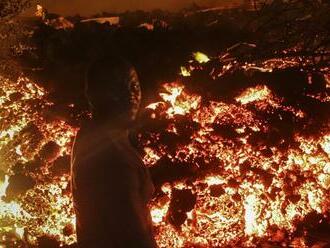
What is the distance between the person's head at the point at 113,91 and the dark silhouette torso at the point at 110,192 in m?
0.08

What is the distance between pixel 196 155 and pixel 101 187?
352cm

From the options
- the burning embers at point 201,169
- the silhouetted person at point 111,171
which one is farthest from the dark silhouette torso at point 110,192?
the burning embers at point 201,169

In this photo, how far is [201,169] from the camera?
541cm

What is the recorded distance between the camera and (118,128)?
7.16 ft

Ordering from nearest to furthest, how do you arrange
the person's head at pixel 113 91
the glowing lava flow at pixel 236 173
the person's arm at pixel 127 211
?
the person's arm at pixel 127 211 → the person's head at pixel 113 91 → the glowing lava flow at pixel 236 173

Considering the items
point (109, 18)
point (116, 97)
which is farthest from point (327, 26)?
point (116, 97)

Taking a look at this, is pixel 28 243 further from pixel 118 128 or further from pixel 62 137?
pixel 118 128

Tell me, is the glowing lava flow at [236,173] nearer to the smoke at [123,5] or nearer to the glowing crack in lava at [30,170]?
the glowing crack in lava at [30,170]

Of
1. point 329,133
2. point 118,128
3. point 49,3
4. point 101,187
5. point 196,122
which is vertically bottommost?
point 101,187

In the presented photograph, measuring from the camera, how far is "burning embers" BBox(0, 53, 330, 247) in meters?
5.30

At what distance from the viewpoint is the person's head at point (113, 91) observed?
86.7 inches

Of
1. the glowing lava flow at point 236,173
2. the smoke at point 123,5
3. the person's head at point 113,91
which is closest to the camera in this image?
the person's head at point 113,91

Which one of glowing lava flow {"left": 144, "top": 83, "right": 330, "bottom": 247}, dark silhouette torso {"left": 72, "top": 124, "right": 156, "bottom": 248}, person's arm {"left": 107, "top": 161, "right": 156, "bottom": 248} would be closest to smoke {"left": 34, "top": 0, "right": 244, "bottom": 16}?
glowing lava flow {"left": 144, "top": 83, "right": 330, "bottom": 247}

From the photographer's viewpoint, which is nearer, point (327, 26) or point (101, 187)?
point (101, 187)
